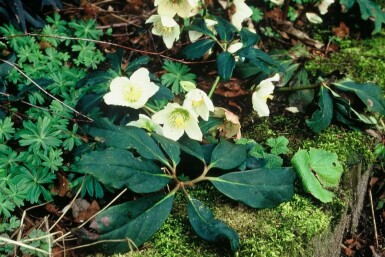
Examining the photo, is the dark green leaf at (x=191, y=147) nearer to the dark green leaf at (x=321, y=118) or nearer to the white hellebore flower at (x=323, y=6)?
the dark green leaf at (x=321, y=118)

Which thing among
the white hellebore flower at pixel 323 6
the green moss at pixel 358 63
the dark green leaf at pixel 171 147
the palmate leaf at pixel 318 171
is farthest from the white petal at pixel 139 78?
the white hellebore flower at pixel 323 6

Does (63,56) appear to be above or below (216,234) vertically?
above

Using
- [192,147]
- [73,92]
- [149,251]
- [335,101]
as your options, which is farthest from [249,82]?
[149,251]

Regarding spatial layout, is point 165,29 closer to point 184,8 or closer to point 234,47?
point 184,8

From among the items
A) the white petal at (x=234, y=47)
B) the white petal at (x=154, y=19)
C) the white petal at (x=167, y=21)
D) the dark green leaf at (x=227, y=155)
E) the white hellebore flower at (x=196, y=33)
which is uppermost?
the white petal at (x=167, y=21)

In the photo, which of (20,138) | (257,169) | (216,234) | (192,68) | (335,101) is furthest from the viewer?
(192,68)

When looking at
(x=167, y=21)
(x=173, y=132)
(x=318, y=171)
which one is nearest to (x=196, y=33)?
(x=167, y=21)

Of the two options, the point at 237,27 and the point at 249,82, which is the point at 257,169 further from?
the point at 237,27
